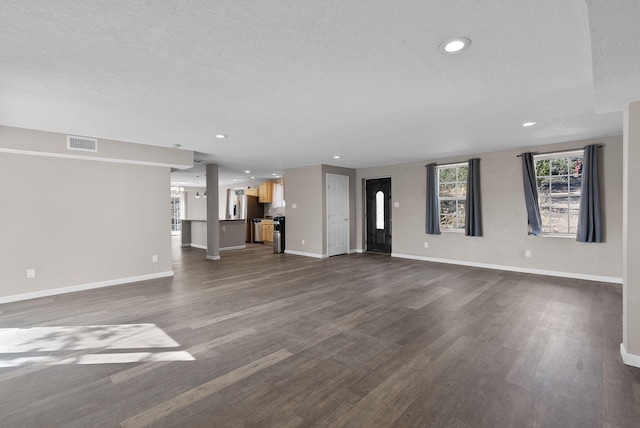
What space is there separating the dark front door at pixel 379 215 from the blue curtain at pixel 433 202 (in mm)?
1331

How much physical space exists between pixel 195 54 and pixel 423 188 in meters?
5.98

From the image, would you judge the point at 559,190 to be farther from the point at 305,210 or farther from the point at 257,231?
the point at 257,231

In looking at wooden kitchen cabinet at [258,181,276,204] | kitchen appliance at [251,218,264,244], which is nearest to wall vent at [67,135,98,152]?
kitchen appliance at [251,218,264,244]

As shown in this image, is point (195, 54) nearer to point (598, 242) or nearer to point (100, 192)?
point (100, 192)

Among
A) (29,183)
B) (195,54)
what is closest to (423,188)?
(195,54)

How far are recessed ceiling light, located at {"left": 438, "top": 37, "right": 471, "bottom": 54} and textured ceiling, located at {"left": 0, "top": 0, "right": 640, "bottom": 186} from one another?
0.05 m

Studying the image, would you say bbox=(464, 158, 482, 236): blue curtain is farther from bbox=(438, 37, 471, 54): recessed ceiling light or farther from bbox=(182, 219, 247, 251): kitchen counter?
bbox=(182, 219, 247, 251): kitchen counter

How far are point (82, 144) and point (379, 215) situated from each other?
6570 millimetres

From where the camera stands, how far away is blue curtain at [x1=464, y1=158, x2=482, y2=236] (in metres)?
6.06

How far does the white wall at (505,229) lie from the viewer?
15.8 feet

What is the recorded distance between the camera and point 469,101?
10.2ft

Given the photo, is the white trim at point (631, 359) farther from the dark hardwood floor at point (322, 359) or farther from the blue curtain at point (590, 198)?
the blue curtain at point (590, 198)

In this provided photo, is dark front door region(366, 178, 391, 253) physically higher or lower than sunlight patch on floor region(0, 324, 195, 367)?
higher

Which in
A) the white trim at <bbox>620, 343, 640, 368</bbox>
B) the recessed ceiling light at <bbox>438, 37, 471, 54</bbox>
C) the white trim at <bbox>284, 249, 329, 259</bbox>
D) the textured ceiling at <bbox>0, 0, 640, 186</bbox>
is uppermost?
the textured ceiling at <bbox>0, 0, 640, 186</bbox>
